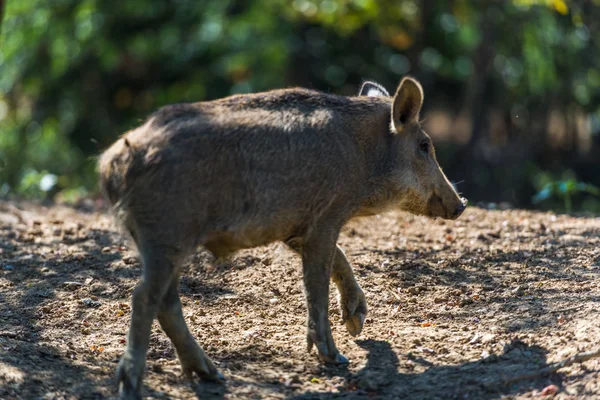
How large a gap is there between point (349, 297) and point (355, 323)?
0.18 metres

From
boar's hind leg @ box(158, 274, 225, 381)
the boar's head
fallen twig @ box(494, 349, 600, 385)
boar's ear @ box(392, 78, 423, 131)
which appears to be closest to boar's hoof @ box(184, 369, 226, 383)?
boar's hind leg @ box(158, 274, 225, 381)

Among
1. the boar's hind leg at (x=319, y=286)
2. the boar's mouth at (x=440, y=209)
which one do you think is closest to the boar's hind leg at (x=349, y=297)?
the boar's hind leg at (x=319, y=286)

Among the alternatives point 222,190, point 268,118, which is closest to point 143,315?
point 222,190

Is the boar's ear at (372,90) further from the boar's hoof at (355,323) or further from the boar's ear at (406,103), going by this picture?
the boar's hoof at (355,323)

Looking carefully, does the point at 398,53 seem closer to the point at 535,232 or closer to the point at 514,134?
the point at 514,134

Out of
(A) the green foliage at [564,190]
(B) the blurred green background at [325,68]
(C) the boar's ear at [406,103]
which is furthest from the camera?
(B) the blurred green background at [325,68]

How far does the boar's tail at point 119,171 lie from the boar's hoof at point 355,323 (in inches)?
74.2

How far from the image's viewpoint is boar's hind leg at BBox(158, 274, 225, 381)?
5.56 metres

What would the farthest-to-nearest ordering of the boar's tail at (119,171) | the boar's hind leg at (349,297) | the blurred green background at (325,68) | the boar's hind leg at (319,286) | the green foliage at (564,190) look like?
the blurred green background at (325,68) → the green foliage at (564,190) → the boar's hind leg at (349,297) → the boar's hind leg at (319,286) → the boar's tail at (119,171)

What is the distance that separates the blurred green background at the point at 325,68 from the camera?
50.7 feet

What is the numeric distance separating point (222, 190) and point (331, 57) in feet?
41.8

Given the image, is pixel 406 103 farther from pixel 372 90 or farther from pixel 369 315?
pixel 369 315

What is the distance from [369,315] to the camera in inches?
271

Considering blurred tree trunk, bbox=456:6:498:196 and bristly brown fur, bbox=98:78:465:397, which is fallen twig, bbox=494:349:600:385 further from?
blurred tree trunk, bbox=456:6:498:196
